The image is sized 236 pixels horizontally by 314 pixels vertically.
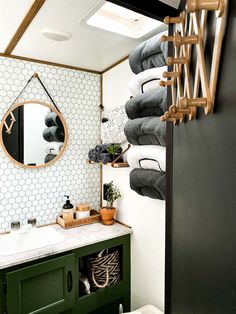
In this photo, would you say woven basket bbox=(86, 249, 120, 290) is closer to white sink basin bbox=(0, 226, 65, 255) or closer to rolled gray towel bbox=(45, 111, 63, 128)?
white sink basin bbox=(0, 226, 65, 255)

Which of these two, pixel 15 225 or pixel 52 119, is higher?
pixel 52 119

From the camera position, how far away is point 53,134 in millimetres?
1994

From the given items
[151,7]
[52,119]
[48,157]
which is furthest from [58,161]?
[151,7]

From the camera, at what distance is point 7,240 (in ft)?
5.55

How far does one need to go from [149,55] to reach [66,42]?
66 centimetres

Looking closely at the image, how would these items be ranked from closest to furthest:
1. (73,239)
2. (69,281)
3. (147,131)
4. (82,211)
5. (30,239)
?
(147,131), (69,281), (73,239), (30,239), (82,211)

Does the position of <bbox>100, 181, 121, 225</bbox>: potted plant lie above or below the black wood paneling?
below

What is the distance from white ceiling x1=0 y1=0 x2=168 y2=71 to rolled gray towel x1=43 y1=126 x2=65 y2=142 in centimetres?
58

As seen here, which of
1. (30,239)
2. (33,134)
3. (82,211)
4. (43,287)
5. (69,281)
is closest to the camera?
(43,287)

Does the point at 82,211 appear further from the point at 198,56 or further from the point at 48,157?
the point at 198,56

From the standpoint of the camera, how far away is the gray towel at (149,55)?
3.95 ft

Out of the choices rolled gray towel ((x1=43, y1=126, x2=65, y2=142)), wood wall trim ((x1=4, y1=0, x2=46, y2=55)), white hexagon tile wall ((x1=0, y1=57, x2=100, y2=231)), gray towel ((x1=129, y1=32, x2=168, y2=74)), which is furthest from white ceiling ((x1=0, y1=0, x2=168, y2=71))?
rolled gray towel ((x1=43, y1=126, x2=65, y2=142))

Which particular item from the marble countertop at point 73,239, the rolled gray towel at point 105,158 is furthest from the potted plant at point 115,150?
the marble countertop at point 73,239

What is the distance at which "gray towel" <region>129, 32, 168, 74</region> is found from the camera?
3.95 feet
